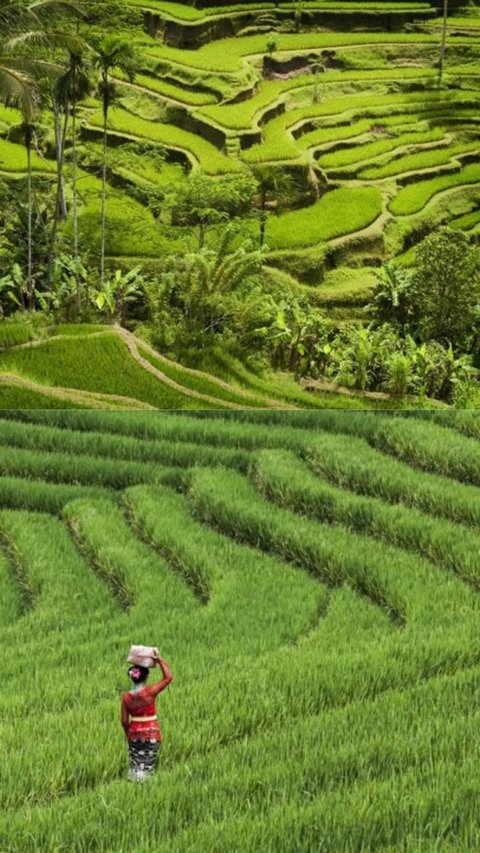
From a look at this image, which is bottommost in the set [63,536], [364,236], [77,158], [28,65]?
[63,536]

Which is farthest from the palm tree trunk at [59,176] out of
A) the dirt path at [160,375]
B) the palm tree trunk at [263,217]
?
the palm tree trunk at [263,217]

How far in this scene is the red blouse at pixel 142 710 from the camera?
313 cm

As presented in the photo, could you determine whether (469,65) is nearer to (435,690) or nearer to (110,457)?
(110,457)

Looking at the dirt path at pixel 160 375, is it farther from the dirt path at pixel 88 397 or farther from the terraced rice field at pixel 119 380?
the dirt path at pixel 88 397

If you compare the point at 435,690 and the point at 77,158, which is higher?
the point at 77,158

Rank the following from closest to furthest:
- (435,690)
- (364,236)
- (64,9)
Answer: (435,690) < (64,9) < (364,236)

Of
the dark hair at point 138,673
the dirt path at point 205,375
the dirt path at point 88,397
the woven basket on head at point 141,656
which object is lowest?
the dark hair at point 138,673

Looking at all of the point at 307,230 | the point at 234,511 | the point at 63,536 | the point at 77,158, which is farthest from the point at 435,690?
the point at 77,158

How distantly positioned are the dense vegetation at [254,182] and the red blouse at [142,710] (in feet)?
8.90

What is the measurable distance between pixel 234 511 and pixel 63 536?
0.85 meters

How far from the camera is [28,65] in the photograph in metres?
5.43

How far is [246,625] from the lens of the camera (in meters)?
4.51

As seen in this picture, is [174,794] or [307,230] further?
[307,230]

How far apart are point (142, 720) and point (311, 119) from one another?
364 centimetres
